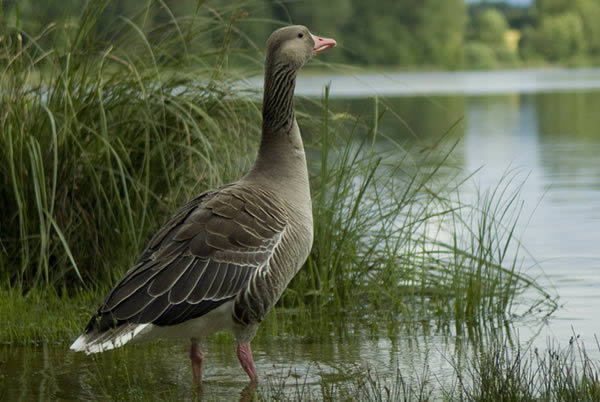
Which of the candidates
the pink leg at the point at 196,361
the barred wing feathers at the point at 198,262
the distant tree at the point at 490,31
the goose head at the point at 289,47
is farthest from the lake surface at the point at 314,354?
the distant tree at the point at 490,31

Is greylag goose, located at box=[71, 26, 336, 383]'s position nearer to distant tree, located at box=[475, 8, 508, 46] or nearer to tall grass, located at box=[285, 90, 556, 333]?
tall grass, located at box=[285, 90, 556, 333]

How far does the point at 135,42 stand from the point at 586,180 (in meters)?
9.74

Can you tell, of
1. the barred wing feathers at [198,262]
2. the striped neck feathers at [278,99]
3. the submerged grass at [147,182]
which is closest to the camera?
the barred wing feathers at [198,262]

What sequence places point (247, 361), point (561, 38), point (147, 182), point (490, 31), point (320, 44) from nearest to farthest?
point (247, 361) < point (320, 44) < point (147, 182) < point (561, 38) < point (490, 31)

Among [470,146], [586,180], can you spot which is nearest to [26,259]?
[586,180]

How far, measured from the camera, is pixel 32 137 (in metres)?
6.96

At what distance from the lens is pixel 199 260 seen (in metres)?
5.36

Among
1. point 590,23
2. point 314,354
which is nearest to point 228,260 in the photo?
point 314,354

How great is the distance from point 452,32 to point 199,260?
3645 inches

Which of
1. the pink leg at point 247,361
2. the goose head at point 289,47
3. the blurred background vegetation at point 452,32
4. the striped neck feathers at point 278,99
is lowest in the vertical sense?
the pink leg at point 247,361

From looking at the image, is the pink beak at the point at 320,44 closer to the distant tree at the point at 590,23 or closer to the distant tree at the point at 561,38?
the distant tree at the point at 561,38

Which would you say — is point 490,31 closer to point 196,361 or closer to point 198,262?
point 196,361

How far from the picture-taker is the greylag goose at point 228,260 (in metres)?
5.12

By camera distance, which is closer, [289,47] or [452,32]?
[289,47]
